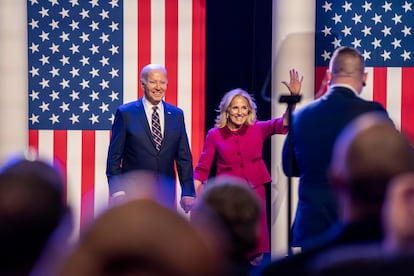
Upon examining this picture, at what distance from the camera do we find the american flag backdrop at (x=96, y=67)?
5273 mm

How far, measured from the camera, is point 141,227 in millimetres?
711

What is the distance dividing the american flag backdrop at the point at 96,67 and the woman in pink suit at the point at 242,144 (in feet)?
1.58

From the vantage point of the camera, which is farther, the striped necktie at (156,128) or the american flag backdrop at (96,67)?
the american flag backdrop at (96,67)

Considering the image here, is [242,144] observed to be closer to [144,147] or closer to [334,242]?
[144,147]

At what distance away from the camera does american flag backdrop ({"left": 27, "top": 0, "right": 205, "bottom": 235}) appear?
17.3 ft

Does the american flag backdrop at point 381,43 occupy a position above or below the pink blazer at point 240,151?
above

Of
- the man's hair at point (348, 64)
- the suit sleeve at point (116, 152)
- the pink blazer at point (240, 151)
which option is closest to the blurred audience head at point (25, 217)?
the man's hair at point (348, 64)

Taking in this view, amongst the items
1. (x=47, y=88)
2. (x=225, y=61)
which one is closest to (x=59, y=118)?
(x=47, y=88)

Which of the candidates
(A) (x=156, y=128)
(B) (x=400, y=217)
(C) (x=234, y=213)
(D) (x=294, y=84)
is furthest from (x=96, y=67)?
(B) (x=400, y=217)

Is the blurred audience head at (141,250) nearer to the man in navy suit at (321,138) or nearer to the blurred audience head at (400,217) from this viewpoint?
the blurred audience head at (400,217)

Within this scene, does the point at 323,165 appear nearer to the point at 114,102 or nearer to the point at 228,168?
the point at 228,168

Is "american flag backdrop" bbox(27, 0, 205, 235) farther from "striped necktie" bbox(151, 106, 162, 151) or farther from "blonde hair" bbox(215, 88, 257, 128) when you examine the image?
"striped necktie" bbox(151, 106, 162, 151)

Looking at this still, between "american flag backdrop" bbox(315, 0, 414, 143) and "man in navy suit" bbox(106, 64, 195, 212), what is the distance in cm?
107

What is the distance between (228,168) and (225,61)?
874mm
